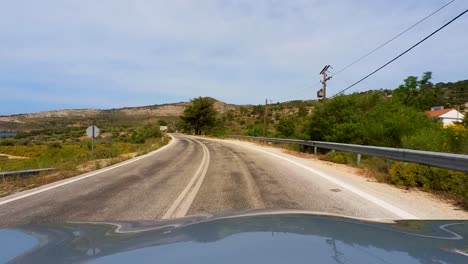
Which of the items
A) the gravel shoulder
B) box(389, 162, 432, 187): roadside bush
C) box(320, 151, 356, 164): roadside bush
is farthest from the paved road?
box(320, 151, 356, 164): roadside bush

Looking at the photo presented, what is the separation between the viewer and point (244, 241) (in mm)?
2793

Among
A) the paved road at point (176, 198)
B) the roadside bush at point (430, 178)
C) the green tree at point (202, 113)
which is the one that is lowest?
the paved road at point (176, 198)

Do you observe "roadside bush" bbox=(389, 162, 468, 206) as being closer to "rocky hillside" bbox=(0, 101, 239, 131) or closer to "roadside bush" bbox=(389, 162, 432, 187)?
"roadside bush" bbox=(389, 162, 432, 187)

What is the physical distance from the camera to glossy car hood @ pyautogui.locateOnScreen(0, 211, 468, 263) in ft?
7.97

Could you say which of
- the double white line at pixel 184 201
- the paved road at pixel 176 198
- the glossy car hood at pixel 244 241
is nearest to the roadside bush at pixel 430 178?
the paved road at pixel 176 198

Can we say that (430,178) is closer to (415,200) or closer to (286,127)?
(415,200)

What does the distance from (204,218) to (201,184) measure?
655 centimetres

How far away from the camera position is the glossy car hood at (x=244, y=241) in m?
2.43

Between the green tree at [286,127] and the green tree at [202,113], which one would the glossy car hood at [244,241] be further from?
the green tree at [202,113]

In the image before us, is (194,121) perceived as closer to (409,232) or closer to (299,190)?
(299,190)

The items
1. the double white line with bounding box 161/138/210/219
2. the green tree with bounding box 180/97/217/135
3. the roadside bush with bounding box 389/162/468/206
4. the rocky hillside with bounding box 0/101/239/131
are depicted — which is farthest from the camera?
the rocky hillside with bounding box 0/101/239/131

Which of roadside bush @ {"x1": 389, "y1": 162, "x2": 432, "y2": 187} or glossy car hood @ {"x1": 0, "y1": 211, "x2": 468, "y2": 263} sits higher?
glossy car hood @ {"x1": 0, "y1": 211, "x2": 468, "y2": 263}

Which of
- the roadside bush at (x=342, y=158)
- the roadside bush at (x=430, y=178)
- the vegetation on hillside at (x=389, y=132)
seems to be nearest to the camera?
the roadside bush at (x=430, y=178)

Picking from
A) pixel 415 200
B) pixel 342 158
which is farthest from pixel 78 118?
pixel 415 200
